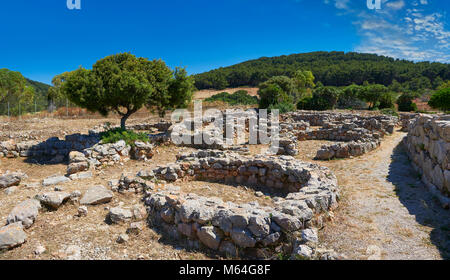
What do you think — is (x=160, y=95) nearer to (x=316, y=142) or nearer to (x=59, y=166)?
(x=59, y=166)

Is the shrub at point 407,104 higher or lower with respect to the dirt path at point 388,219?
higher

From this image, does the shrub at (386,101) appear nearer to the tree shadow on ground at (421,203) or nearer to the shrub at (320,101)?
the shrub at (320,101)

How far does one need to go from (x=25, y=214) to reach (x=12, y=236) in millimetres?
710

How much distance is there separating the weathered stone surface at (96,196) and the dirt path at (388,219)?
16.4ft

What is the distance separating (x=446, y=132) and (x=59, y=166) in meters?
13.4

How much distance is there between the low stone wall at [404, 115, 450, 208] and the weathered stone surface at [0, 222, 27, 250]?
8.56m

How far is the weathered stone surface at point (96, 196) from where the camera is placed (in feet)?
20.3

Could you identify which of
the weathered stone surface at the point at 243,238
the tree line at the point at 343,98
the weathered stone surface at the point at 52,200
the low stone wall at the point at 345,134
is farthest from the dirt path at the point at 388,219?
the tree line at the point at 343,98

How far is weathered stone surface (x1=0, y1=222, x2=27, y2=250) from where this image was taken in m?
4.42

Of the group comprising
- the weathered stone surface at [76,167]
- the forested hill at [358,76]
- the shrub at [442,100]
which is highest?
the forested hill at [358,76]

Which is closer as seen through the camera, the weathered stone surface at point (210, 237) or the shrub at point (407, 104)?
the weathered stone surface at point (210, 237)

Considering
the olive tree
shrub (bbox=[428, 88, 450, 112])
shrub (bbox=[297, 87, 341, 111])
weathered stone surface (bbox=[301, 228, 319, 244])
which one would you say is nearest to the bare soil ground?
weathered stone surface (bbox=[301, 228, 319, 244])

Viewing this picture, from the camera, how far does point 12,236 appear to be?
452 centimetres
